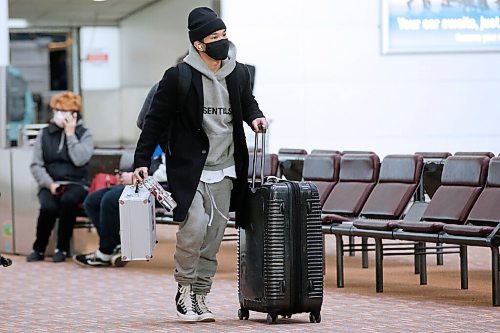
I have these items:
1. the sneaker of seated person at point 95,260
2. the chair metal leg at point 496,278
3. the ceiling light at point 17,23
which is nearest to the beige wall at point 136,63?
the ceiling light at point 17,23

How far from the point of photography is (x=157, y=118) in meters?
7.35

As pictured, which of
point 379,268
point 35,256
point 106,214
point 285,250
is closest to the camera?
point 285,250

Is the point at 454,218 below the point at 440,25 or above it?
below

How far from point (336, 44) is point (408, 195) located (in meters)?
6.13

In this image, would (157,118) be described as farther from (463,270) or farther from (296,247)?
(463,270)

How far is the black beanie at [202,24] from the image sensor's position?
7.30m

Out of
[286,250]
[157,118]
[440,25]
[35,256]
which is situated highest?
[440,25]

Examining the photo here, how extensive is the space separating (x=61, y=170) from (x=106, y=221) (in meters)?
1.26

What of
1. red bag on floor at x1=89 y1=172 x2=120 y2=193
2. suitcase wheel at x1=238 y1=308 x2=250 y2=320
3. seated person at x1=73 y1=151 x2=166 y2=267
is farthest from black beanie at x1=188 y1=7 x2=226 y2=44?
red bag on floor at x1=89 y1=172 x2=120 y2=193

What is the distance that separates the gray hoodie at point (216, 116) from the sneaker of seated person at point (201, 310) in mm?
759

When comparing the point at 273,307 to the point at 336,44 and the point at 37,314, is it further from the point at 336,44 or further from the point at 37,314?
the point at 336,44

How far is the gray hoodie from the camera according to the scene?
7352mm

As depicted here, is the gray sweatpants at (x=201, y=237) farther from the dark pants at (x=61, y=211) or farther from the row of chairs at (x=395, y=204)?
the dark pants at (x=61, y=211)

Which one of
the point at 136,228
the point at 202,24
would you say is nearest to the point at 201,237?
the point at 136,228
